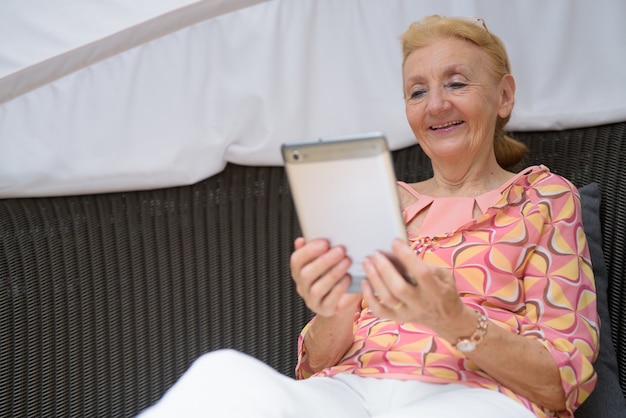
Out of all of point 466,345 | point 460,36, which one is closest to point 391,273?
point 466,345

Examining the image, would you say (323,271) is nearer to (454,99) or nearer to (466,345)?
(466,345)

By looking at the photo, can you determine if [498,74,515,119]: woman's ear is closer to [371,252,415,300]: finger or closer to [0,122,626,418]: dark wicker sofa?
[0,122,626,418]: dark wicker sofa

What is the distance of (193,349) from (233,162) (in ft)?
1.92

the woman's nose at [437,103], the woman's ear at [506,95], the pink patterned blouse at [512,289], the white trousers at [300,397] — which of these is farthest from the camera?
the woman's ear at [506,95]

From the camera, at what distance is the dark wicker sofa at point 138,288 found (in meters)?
2.46

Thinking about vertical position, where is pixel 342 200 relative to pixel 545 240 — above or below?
above

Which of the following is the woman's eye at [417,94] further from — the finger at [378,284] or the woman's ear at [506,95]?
the finger at [378,284]

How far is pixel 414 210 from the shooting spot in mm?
2100

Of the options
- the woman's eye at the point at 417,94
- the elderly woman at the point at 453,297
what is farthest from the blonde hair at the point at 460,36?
the woman's eye at the point at 417,94

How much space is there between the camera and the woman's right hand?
1.49m

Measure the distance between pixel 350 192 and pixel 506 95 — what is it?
92 cm

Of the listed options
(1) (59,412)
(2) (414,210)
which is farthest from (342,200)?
(1) (59,412)

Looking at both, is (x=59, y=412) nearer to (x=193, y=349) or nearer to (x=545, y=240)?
(x=193, y=349)

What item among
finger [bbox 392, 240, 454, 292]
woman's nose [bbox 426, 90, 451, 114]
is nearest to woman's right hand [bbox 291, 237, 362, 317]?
finger [bbox 392, 240, 454, 292]
